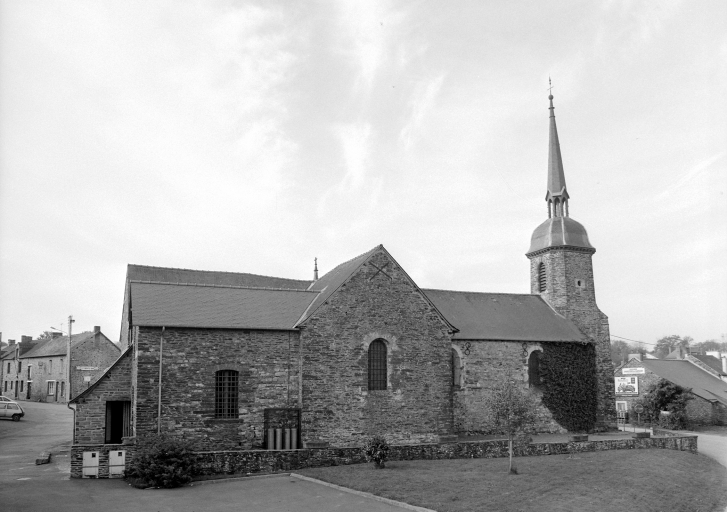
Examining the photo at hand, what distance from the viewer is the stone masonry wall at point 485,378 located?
105 feet

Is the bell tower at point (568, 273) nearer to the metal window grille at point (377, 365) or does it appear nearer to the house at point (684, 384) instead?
the house at point (684, 384)

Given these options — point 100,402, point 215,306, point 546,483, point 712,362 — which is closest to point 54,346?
point 100,402

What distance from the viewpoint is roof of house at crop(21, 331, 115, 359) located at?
192 feet

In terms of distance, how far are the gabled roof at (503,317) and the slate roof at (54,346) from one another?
3786 cm

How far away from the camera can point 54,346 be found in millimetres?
61531

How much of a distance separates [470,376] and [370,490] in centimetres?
1476

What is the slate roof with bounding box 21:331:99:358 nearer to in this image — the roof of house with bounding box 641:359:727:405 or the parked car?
the parked car

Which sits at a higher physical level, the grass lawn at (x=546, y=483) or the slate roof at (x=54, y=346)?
the slate roof at (x=54, y=346)

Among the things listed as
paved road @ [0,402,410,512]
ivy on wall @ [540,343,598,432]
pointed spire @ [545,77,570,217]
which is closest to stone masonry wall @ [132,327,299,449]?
paved road @ [0,402,410,512]

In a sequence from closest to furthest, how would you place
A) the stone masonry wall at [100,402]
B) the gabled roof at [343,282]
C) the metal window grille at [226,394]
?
the metal window grille at [226,394] → the stone masonry wall at [100,402] → the gabled roof at [343,282]

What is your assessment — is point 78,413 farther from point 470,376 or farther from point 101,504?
point 470,376

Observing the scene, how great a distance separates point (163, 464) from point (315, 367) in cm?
776

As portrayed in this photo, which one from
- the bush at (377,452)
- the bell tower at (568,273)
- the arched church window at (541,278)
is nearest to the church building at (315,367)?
the bell tower at (568,273)

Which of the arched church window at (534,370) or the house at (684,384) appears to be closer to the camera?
the arched church window at (534,370)
